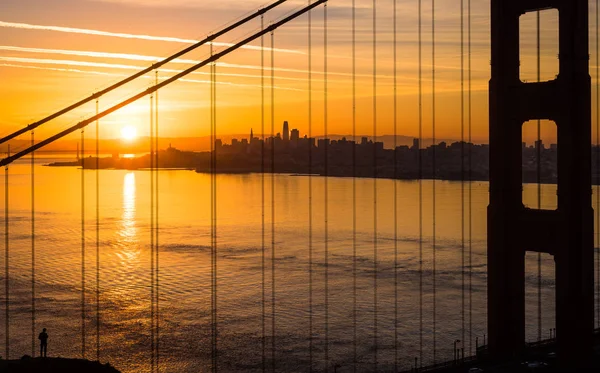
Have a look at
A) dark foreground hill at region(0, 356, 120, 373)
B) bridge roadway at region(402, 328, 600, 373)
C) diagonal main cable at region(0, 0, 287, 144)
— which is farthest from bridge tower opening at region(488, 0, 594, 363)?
dark foreground hill at region(0, 356, 120, 373)

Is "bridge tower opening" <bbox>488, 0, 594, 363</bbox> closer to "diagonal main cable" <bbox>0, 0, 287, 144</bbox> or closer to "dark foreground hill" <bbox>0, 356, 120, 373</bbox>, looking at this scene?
"diagonal main cable" <bbox>0, 0, 287, 144</bbox>

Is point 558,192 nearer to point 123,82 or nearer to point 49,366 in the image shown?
point 123,82

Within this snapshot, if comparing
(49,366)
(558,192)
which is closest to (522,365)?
(558,192)

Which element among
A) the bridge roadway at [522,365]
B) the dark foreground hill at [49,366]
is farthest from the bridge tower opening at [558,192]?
the dark foreground hill at [49,366]

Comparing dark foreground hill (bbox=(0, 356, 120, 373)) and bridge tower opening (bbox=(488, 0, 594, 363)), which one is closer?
dark foreground hill (bbox=(0, 356, 120, 373))

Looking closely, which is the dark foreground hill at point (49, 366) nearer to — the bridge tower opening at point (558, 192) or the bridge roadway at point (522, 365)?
the bridge roadway at point (522, 365)
